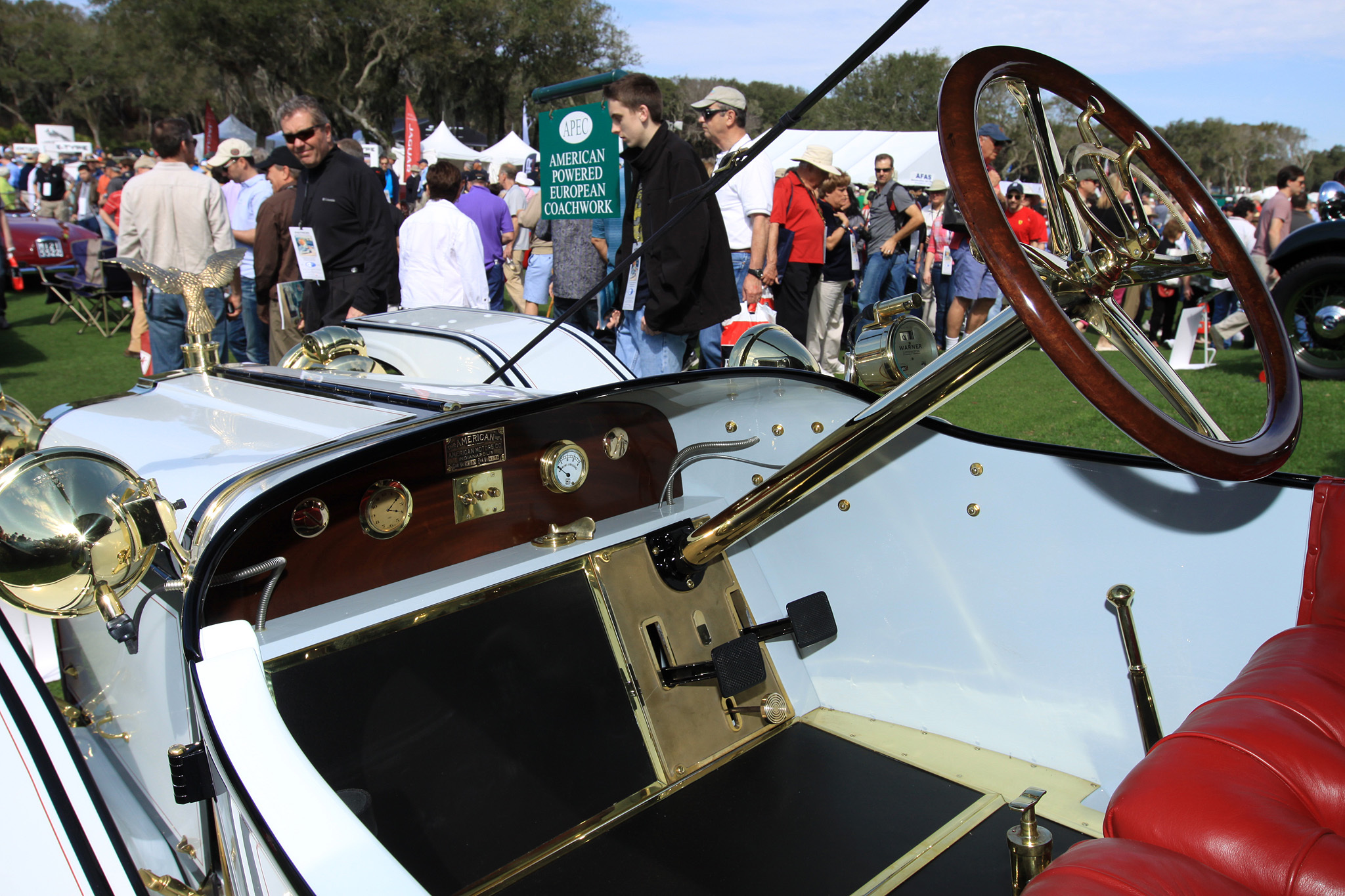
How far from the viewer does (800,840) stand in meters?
1.95

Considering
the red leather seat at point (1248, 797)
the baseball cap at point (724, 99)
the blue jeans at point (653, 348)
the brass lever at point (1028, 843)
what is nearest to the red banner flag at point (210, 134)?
the baseball cap at point (724, 99)

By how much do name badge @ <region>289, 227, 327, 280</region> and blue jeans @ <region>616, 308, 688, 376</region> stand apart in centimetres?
158

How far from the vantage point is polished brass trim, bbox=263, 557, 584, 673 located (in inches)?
63.0

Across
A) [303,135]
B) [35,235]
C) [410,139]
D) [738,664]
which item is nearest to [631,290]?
[303,135]

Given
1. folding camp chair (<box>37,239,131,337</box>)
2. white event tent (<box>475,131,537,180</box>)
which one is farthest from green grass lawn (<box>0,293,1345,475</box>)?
white event tent (<box>475,131,537,180</box>)

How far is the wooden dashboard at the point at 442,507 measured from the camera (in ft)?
5.22

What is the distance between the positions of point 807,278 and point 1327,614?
5612 millimetres

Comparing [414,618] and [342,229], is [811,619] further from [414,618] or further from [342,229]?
[342,229]

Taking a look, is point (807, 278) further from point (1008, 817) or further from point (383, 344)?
point (1008, 817)

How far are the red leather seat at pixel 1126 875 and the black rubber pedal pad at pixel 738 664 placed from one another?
110 centimetres

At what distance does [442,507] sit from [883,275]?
23.9 feet

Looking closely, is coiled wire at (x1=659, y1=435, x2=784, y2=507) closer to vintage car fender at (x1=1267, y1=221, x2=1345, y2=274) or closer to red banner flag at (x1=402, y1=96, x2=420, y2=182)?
vintage car fender at (x1=1267, y1=221, x2=1345, y2=274)

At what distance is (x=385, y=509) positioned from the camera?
1759 mm

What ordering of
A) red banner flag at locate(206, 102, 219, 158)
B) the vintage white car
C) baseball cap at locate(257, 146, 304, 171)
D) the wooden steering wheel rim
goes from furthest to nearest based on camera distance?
1. red banner flag at locate(206, 102, 219, 158)
2. baseball cap at locate(257, 146, 304, 171)
3. the vintage white car
4. the wooden steering wheel rim
